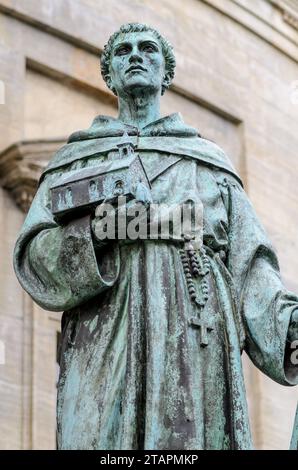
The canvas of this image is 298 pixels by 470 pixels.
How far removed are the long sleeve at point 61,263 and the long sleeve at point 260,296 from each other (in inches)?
20.7

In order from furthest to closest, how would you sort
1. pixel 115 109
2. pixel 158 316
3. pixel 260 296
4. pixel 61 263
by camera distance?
pixel 115 109 < pixel 260 296 < pixel 61 263 < pixel 158 316

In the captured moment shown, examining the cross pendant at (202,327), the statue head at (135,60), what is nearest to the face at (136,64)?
the statue head at (135,60)

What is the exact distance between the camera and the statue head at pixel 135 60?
8.83 metres

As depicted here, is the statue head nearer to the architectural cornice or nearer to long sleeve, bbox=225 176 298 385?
long sleeve, bbox=225 176 298 385

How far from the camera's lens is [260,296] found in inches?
336

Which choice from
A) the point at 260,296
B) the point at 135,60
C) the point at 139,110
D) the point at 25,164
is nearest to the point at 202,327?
the point at 260,296

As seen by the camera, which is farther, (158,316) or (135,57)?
(135,57)

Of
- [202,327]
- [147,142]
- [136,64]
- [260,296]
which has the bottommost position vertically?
[202,327]

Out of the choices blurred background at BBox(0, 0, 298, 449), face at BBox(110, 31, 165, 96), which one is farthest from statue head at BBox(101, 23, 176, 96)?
blurred background at BBox(0, 0, 298, 449)

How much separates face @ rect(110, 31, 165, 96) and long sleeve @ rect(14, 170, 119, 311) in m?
0.63

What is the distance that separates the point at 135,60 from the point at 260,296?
3.38 ft

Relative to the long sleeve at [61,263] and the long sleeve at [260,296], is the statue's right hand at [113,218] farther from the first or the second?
the long sleeve at [260,296]

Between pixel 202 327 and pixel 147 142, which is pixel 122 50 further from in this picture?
pixel 202 327
